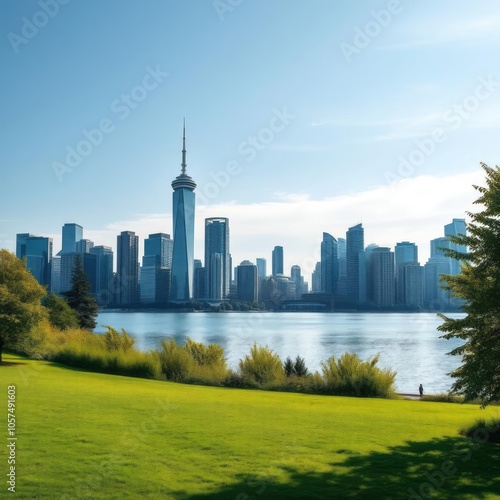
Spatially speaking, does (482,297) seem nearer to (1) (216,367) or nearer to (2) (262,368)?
(2) (262,368)

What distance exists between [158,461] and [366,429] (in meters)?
5.17

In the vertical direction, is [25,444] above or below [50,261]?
below

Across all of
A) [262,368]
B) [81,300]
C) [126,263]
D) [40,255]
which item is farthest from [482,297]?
[126,263]

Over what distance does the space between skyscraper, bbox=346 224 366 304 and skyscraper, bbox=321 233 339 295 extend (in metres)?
4.74

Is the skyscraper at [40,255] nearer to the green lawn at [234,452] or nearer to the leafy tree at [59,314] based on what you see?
the leafy tree at [59,314]

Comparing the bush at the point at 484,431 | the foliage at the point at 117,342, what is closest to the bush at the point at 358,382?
the bush at the point at 484,431

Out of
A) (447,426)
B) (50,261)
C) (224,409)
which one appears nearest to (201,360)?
(224,409)

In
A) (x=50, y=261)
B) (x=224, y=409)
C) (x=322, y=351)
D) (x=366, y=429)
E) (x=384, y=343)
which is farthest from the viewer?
(x=50, y=261)

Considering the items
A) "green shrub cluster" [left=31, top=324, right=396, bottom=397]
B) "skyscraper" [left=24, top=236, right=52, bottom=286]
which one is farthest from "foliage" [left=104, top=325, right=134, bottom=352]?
"skyscraper" [left=24, top=236, right=52, bottom=286]

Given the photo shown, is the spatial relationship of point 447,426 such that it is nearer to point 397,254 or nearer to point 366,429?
point 366,429

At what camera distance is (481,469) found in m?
8.61

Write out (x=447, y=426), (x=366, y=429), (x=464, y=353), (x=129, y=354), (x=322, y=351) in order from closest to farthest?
1. (x=464, y=353)
2. (x=366, y=429)
3. (x=447, y=426)
4. (x=129, y=354)
5. (x=322, y=351)

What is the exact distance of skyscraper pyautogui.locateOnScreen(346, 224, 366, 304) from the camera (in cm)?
18388

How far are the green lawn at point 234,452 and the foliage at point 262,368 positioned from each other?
11144 mm
